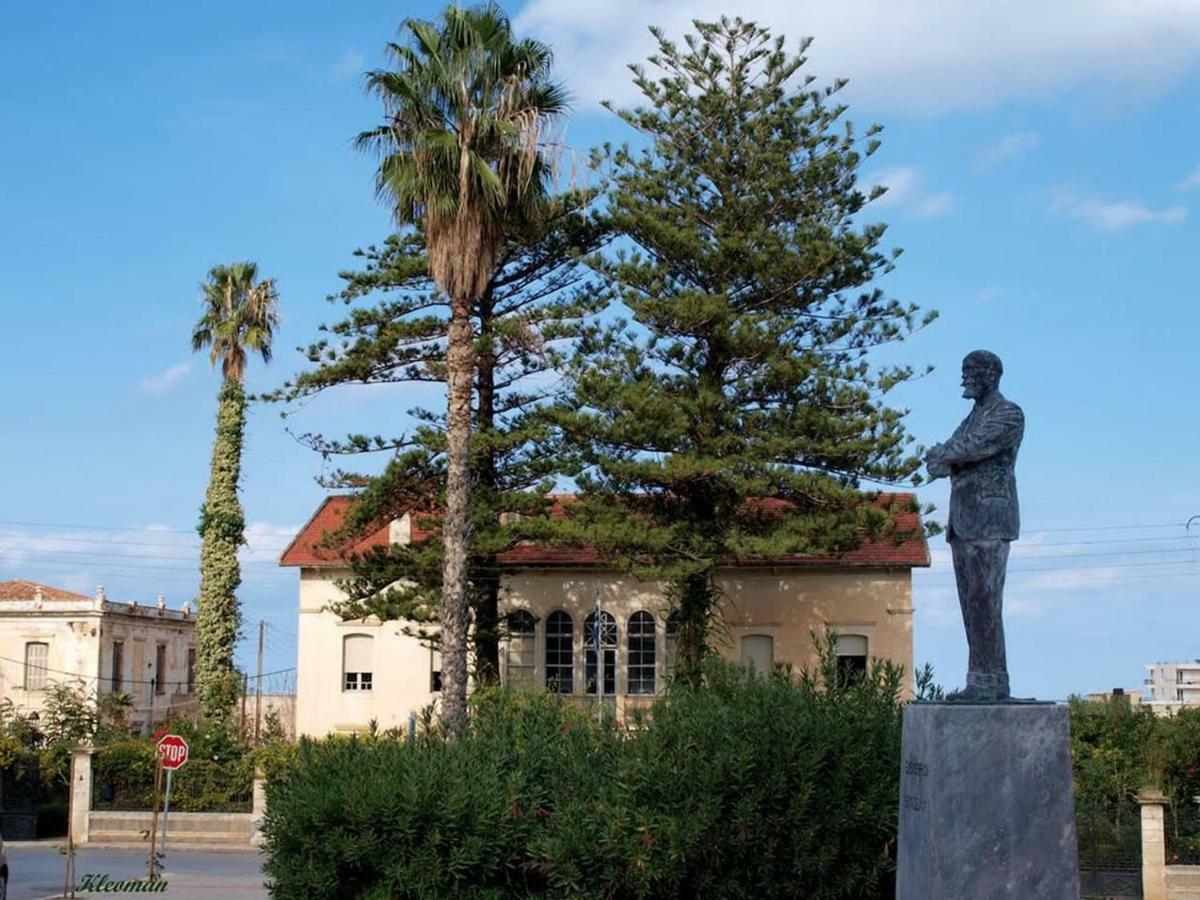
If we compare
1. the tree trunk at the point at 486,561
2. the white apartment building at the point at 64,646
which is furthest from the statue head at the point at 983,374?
the white apartment building at the point at 64,646

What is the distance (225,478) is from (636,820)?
3307cm

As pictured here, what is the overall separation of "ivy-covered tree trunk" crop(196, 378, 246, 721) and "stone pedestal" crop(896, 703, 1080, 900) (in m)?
35.6

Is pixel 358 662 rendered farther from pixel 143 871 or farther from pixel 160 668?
pixel 160 668

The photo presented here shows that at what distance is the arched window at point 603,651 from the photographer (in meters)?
38.5

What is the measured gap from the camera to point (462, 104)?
26.2m

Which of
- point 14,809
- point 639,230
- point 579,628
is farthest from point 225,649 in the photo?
point 639,230

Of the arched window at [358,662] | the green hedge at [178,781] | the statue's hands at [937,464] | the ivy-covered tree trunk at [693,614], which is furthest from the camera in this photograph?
the arched window at [358,662]

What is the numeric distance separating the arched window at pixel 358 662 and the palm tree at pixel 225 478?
4.26 m

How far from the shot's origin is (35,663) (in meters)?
55.8

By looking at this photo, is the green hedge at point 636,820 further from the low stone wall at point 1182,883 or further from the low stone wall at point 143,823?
the low stone wall at point 143,823

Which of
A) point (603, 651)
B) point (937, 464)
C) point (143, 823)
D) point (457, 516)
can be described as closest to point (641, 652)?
point (603, 651)

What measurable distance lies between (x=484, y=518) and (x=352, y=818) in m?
20.5

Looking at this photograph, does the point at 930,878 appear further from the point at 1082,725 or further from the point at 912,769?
the point at 1082,725

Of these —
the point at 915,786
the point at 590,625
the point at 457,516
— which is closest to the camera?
the point at 915,786
